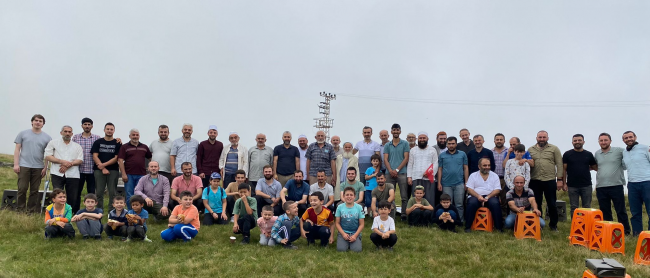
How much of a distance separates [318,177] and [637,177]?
5.90m

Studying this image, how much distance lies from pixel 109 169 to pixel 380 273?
6504 millimetres

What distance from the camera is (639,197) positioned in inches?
307

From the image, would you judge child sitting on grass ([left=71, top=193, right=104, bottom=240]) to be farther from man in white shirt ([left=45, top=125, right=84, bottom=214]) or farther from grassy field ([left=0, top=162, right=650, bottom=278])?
man in white shirt ([left=45, top=125, right=84, bottom=214])

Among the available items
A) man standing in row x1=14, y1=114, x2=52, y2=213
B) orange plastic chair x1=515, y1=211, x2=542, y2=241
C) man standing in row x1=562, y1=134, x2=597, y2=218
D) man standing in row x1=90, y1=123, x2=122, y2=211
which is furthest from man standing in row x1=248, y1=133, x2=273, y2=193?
man standing in row x1=562, y1=134, x2=597, y2=218

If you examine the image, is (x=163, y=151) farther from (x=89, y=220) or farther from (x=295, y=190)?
(x=295, y=190)

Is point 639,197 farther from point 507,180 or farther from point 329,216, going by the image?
point 329,216

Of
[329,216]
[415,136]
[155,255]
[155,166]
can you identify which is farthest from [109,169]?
[415,136]

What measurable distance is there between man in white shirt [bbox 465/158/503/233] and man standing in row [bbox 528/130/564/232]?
32.5 inches

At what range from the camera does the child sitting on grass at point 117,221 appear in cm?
681

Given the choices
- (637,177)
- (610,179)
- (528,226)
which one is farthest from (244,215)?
(637,177)

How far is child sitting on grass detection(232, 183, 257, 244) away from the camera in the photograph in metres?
6.89

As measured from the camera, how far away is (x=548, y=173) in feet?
27.4

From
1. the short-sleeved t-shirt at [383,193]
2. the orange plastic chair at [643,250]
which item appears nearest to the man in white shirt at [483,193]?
the short-sleeved t-shirt at [383,193]

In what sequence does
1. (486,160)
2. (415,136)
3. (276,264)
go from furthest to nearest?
1. (415,136)
2. (486,160)
3. (276,264)
